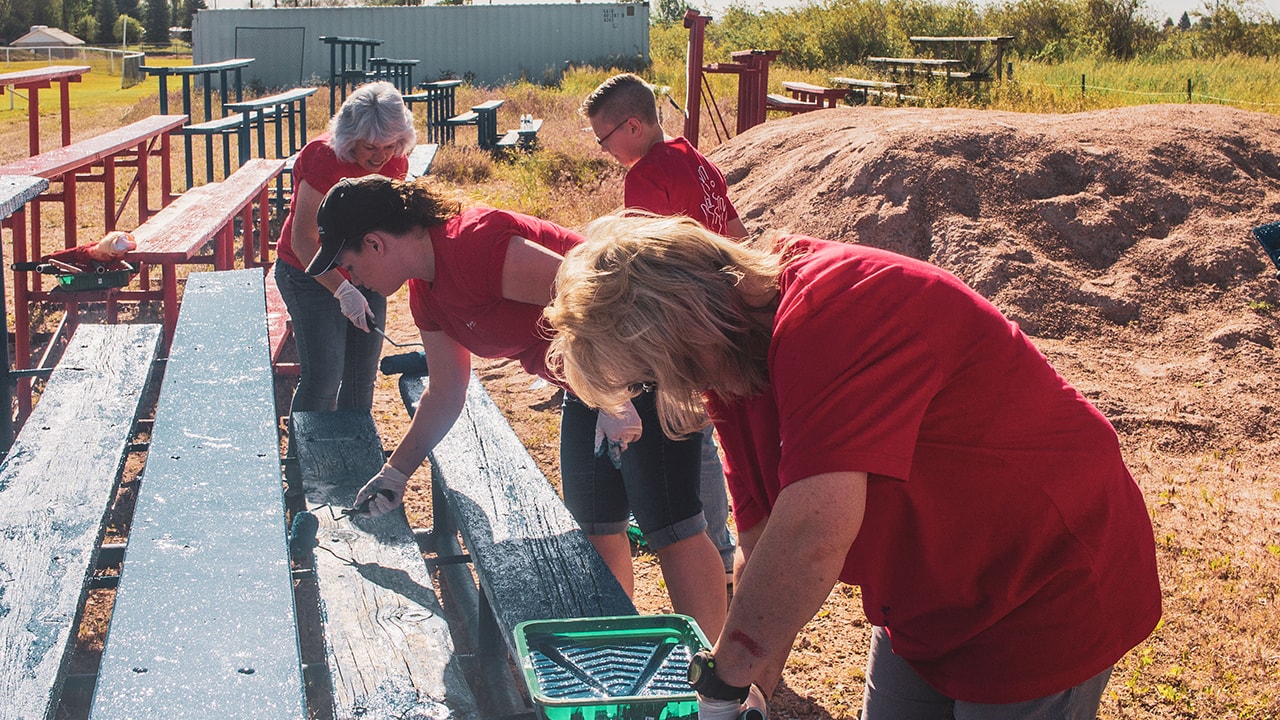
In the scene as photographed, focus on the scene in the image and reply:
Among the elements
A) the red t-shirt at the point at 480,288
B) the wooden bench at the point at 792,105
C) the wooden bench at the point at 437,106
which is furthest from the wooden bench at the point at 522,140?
the red t-shirt at the point at 480,288

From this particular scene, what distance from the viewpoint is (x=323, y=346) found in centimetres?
383

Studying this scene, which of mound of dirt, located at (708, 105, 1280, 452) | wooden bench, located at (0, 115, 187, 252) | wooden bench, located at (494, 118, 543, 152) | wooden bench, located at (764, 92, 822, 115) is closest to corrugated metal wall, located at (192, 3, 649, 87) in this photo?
wooden bench, located at (494, 118, 543, 152)

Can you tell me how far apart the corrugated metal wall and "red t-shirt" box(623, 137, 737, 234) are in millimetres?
27771

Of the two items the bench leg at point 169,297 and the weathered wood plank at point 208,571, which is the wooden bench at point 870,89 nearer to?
the bench leg at point 169,297

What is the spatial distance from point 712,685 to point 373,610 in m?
1.14

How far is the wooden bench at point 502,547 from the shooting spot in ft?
7.64

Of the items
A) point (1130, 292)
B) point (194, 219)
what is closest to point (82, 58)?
point (194, 219)

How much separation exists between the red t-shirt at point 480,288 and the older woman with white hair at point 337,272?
3.31ft

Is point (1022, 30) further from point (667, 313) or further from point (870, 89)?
point (667, 313)

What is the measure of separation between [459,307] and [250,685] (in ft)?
3.52

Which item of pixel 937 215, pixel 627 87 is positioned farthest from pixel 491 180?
pixel 627 87

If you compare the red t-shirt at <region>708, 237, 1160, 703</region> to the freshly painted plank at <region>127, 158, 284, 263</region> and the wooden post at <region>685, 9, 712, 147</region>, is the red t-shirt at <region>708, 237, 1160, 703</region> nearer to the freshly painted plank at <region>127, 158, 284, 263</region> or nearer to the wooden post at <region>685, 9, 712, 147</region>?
the freshly painted plank at <region>127, 158, 284, 263</region>

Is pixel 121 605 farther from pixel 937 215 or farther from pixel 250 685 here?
pixel 937 215

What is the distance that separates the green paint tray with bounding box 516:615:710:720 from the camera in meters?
1.71
